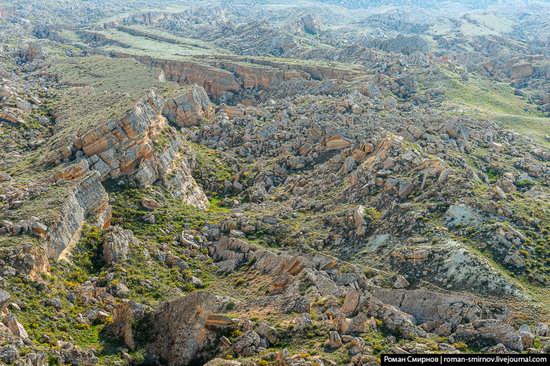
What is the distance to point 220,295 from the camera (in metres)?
40.4

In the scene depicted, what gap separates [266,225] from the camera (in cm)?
5072

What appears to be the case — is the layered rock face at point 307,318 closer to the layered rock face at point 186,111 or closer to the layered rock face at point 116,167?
the layered rock face at point 116,167

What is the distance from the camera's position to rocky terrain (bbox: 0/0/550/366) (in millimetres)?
32812

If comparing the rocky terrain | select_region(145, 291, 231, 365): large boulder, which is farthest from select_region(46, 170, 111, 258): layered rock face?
select_region(145, 291, 231, 365): large boulder

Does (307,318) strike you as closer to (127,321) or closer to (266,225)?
(127,321)

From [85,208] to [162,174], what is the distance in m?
10.3

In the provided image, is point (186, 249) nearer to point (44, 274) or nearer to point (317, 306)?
point (44, 274)

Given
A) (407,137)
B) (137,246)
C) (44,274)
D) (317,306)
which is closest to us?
(317,306)

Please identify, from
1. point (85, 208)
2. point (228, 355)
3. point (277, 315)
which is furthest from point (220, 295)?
point (85, 208)

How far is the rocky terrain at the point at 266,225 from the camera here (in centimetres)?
3281

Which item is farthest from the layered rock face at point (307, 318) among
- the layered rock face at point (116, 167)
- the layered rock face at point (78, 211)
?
the layered rock face at point (116, 167)

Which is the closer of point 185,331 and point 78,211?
point 185,331

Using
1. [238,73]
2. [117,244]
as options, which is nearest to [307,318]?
[117,244]

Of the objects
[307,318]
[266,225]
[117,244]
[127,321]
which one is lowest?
[266,225]
